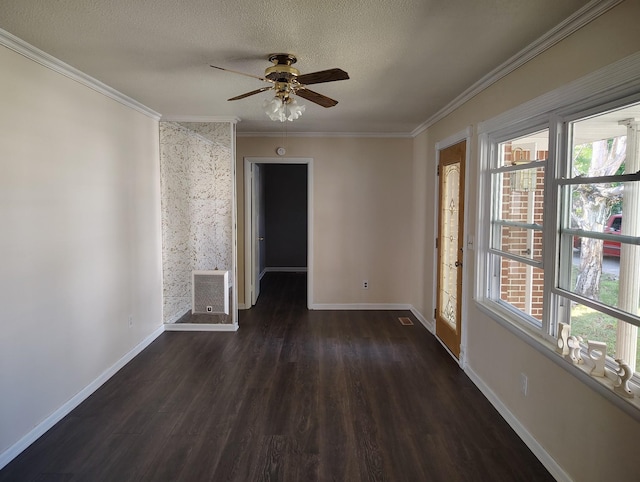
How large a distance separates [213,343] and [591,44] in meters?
4.07

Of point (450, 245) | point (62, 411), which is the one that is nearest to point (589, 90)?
point (450, 245)

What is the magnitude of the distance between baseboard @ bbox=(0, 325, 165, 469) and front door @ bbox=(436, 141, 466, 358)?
3.21m

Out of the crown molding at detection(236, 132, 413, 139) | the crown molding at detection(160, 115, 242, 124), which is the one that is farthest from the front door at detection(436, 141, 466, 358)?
the crown molding at detection(160, 115, 242, 124)

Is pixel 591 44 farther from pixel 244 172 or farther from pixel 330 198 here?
pixel 244 172

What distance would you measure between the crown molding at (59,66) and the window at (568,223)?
3.19 m

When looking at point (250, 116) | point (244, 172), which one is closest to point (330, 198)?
point (244, 172)

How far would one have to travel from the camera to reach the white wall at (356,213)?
215 inches

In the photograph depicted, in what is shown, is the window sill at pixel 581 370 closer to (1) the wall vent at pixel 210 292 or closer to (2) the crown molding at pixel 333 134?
(1) the wall vent at pixel 210 292

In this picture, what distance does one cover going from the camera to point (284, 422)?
8.93 ft

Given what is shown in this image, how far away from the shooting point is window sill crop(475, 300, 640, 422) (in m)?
1.68

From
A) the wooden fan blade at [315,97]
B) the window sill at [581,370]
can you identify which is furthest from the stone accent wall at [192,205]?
the window sill at [581,370]

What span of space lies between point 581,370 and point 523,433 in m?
0.80

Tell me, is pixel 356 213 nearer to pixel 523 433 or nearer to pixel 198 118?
pixel 198 118

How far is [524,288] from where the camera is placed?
9.04 feet
